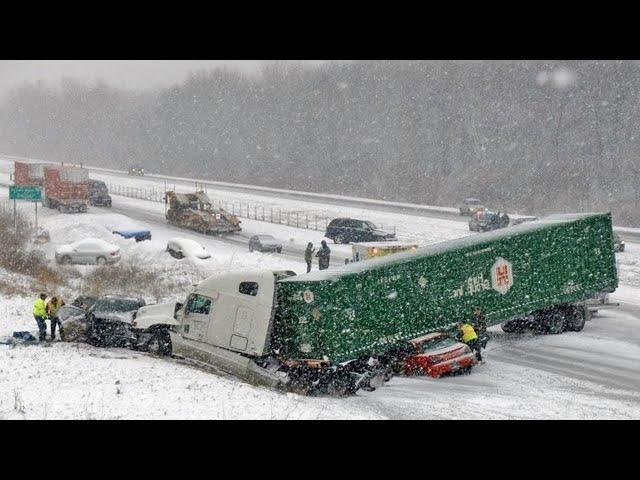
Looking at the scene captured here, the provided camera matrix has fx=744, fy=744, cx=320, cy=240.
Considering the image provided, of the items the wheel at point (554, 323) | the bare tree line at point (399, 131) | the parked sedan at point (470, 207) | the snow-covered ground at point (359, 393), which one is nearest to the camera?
the snow-covered ground at point (359, 393)

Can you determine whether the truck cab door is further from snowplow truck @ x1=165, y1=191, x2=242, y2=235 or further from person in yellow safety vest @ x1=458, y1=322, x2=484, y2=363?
snowplow truck @ x1=165, y1=191, x2=242, y2=235

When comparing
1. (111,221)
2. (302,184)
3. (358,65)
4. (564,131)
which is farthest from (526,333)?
(358,65)

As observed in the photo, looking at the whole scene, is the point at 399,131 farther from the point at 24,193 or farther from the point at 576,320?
the point at 576,320

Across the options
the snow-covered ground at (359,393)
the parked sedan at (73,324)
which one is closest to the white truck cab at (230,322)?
the snow-covered ground at (359,393)

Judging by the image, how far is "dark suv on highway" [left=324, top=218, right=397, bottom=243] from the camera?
44.3m

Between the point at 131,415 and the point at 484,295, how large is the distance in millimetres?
11404

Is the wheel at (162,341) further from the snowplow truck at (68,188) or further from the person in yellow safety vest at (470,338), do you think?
the snowplow truck at (68,188)

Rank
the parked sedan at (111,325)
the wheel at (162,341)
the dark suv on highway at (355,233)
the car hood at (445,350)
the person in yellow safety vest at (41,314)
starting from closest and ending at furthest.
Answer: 1. the car hood at (445,350)
2. the wheel at (162,341)
3. the parked sedan at (111,325)
4. the person in yellow safety vest at (41,314)
5. the dark suv on highway at (355,233)

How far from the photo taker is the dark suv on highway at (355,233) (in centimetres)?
4431

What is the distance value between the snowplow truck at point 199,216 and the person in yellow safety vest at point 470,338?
2969 centimetres

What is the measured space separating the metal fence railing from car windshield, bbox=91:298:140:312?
2910 cm

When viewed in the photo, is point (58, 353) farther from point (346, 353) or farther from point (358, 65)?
point (358, 65)

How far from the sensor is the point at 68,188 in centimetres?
5472

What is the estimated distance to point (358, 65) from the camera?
112875 millimetres
